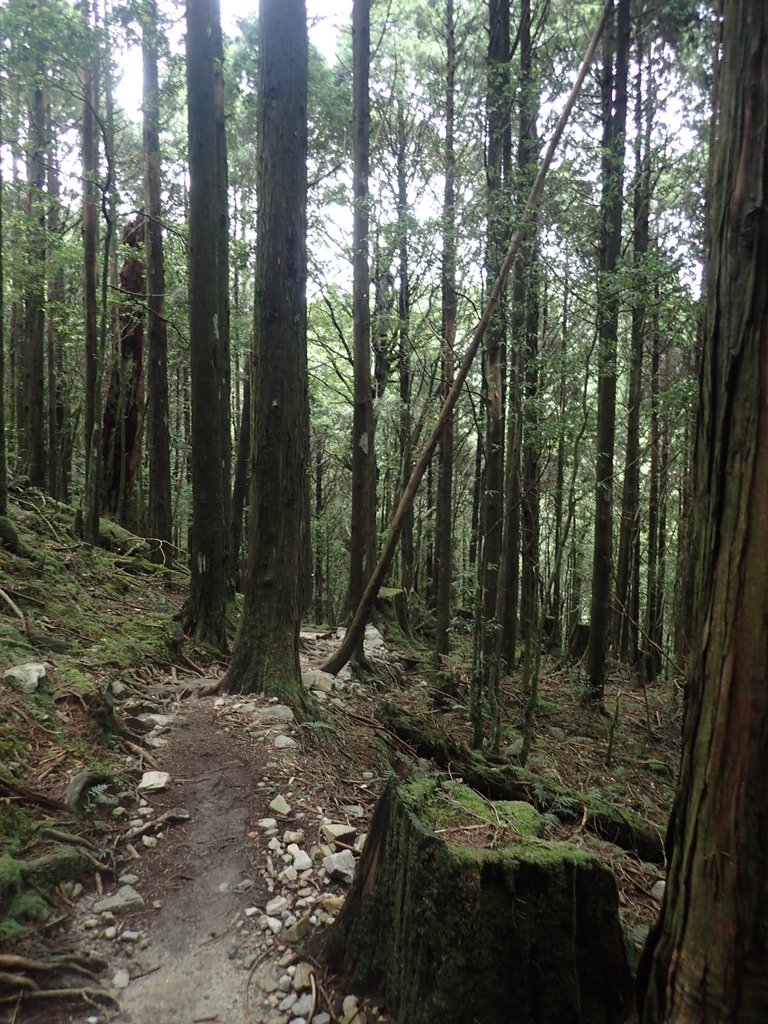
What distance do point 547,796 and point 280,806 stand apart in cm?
237

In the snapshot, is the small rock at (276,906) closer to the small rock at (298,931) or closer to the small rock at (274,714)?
the small rock at (298,931)

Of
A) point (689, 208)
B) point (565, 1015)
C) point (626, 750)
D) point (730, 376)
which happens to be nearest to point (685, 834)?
point (565, 1015)

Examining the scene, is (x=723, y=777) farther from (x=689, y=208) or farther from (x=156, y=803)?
(x=689, y=208)

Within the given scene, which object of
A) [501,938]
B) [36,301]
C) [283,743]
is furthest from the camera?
[36,301]

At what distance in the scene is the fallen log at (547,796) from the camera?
4.84 meters

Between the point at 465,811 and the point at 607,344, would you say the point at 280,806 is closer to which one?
the point at 465,811

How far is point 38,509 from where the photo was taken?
31.0ft

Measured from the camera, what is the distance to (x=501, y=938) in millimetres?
2131

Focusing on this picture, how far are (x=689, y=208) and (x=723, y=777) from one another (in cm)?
1223

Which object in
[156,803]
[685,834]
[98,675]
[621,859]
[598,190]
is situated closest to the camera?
[685,834]

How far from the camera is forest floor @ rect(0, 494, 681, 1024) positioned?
2469 mm

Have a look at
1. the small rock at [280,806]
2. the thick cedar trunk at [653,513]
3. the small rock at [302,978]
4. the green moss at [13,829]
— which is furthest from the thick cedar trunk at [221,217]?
the thick cedar trunk at [653,513]

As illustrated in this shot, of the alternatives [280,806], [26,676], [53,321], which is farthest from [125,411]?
[280,806]

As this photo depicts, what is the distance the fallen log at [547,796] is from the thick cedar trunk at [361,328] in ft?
12.4
